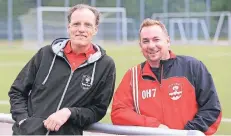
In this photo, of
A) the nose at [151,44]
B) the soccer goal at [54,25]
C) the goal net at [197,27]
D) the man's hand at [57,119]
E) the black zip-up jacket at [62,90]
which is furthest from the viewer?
the goal net at [197,27]

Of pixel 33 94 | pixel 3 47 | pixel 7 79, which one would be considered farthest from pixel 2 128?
pixel 3 47

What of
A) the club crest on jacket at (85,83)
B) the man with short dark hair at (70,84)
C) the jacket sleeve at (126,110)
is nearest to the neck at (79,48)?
the man with short dark hair at (70,84)

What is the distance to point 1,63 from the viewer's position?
69.1 feet

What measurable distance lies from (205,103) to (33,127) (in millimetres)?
944

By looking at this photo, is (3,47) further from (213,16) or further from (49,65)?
(49,65)

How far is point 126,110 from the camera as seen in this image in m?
3.30

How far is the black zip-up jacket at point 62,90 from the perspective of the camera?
10.4 feet

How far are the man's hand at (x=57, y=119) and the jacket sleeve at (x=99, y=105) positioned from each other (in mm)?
59

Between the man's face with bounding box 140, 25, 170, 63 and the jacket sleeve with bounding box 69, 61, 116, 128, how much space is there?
0.75 ft

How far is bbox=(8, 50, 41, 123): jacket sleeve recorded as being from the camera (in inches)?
128

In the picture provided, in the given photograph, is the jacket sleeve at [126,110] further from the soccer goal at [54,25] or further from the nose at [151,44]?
the soccer goal at [54,25]

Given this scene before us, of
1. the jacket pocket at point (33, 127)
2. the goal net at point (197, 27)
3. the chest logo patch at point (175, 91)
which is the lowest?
the goal net at point (197, 27)

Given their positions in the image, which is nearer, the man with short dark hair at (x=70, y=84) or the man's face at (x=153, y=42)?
the man with short dark hair at (x=70, y=84)

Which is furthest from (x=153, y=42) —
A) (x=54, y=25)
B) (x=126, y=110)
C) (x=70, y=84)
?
(x=54, y=25)
